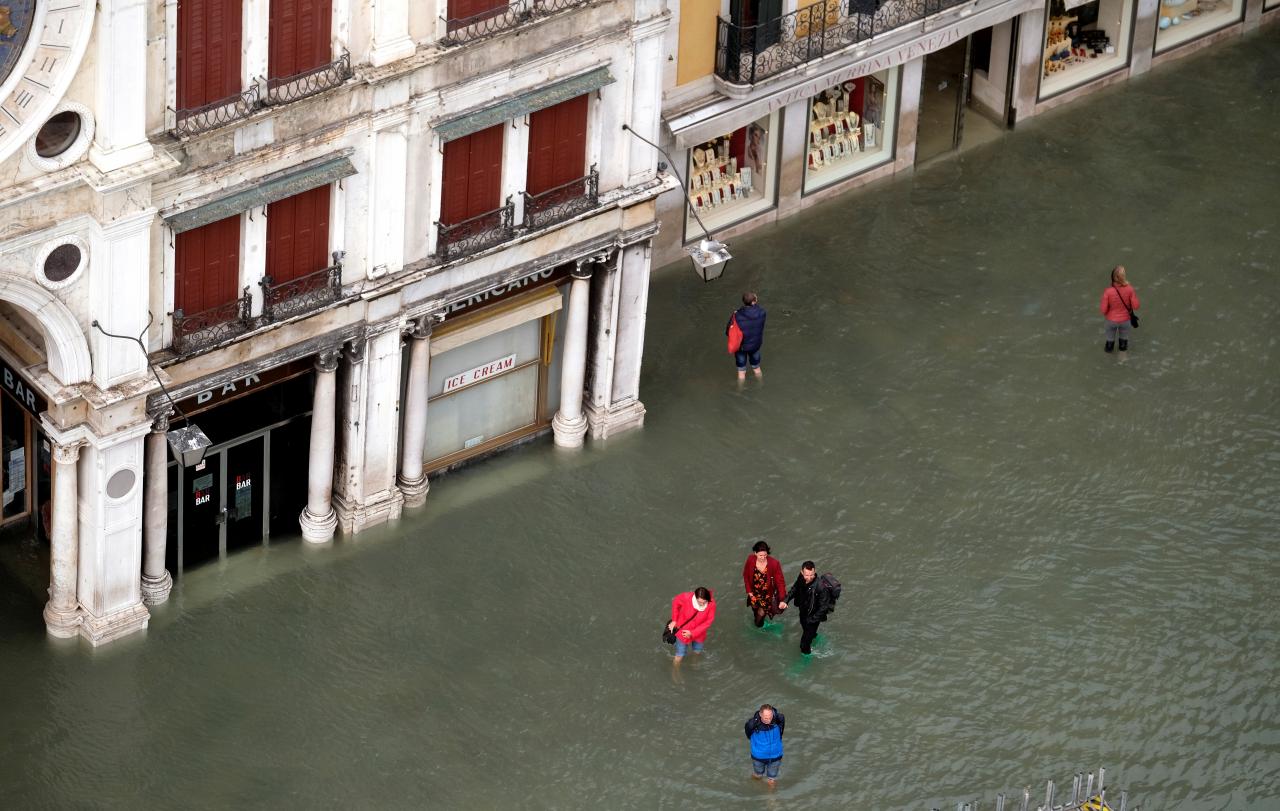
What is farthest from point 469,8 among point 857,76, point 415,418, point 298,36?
point 857,76

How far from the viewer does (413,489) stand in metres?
57.9

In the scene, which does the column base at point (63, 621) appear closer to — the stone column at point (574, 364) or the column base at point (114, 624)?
the column base at point (114, 624)

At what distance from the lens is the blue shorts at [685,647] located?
55031mm

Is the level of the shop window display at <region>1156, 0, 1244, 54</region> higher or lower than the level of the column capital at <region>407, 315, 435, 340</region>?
lower

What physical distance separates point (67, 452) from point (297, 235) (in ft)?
16.7

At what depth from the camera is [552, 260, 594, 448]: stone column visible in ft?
190

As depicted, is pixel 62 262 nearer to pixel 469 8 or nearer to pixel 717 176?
pixel 469 8

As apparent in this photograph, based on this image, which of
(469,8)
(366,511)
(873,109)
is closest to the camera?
(469,8)

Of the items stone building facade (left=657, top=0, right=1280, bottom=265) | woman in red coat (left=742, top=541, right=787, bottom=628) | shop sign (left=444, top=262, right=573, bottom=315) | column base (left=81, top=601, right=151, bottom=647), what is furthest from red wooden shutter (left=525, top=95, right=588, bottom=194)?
column base (left=81, top=601, right=151, bottom=647)

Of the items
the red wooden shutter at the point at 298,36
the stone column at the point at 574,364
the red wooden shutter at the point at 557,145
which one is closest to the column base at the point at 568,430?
the stone column at the point at 574,364

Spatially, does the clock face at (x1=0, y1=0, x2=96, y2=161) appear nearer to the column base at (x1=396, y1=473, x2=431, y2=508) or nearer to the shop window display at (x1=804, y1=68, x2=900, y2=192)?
the column base at (x1=396, y1=473, x2=431, y2=508)

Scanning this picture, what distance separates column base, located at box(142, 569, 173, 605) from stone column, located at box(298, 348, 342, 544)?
282 centimetres

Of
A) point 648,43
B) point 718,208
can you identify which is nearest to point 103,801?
point 648,43

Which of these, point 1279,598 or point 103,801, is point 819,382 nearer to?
point 1279,598
